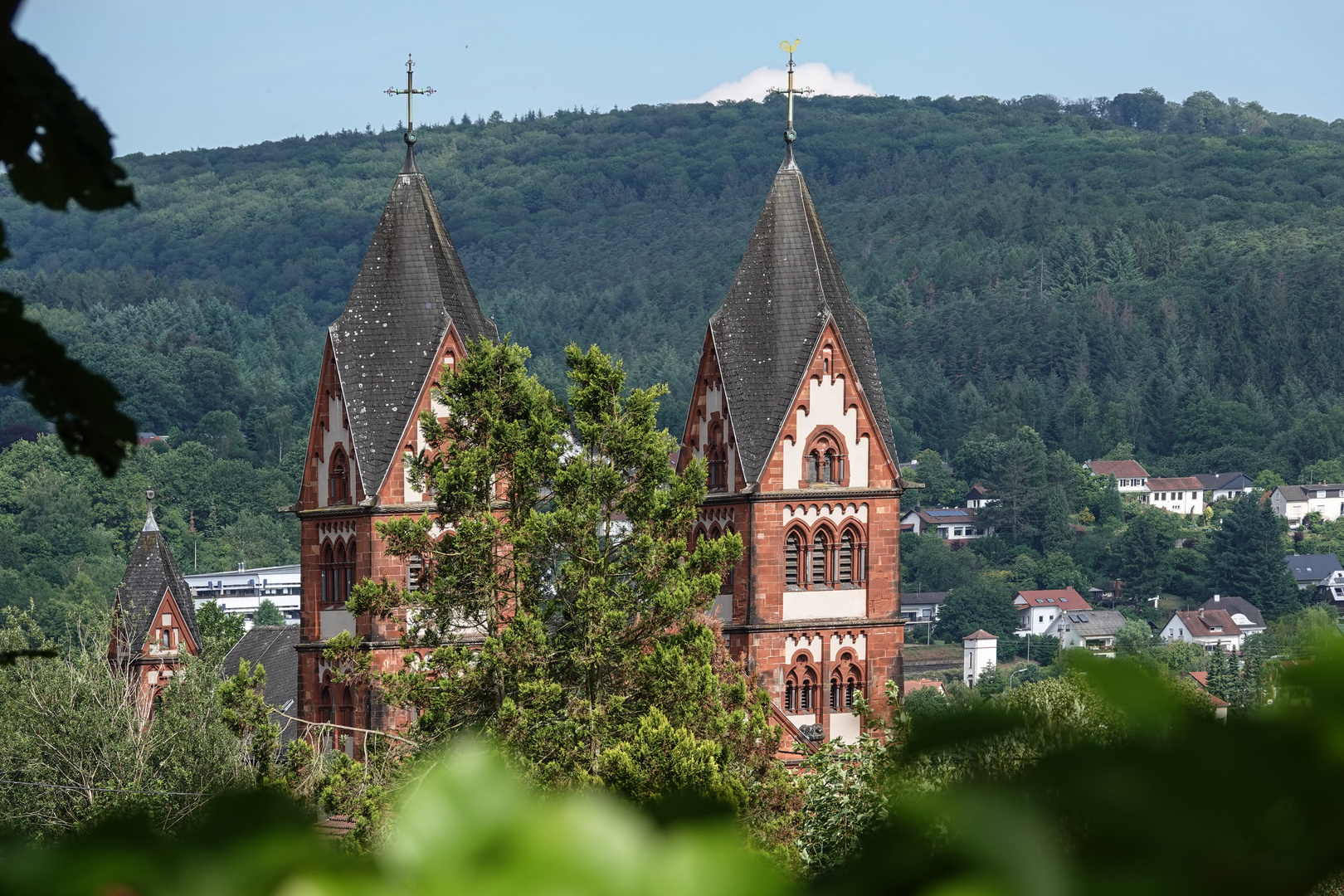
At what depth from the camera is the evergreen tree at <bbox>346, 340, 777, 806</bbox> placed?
83.6 ft

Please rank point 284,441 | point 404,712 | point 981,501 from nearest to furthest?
1. point 404,712
2. point 284,441
3. point 981,501

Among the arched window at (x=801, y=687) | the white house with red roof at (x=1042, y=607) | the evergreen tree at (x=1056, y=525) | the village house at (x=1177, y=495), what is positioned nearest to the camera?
the arched window at (x=801, y=687)

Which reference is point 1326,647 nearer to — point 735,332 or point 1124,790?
point 1124,790

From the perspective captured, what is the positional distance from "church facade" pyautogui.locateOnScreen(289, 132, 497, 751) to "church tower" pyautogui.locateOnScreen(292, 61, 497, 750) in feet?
0.07

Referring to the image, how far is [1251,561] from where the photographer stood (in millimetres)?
138500

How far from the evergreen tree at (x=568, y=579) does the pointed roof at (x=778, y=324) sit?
9145 millimetres

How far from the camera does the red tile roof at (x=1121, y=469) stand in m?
183

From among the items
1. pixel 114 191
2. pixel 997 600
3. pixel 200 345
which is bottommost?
pixel 997 600

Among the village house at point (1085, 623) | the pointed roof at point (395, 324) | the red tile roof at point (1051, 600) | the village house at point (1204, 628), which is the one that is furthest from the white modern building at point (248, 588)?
the pointed roof at point (395, 324)

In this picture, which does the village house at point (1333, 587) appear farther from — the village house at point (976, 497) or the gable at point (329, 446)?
the gable at point (329, 446)

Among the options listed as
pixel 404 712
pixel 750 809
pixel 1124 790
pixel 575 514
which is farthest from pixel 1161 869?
pixel 404 712

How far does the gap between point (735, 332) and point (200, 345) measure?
155163 mm

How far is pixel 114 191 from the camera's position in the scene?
2391 millimetres

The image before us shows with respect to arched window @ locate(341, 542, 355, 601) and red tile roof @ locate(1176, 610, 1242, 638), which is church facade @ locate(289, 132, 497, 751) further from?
red tile roof @ locate(1176, 610, 1242, 638)
